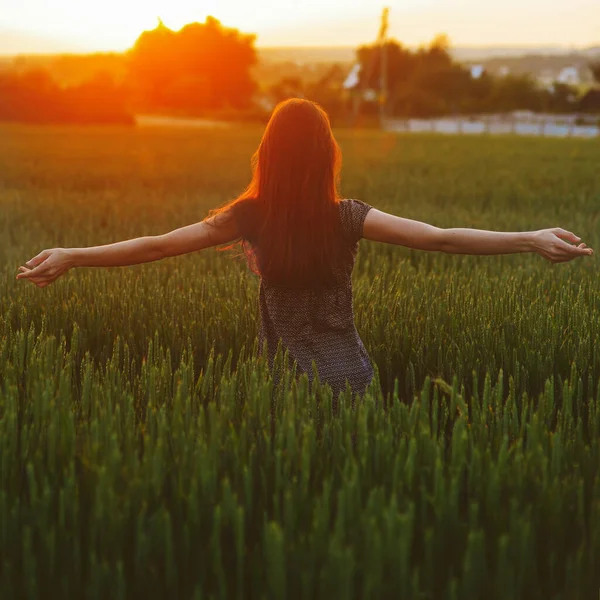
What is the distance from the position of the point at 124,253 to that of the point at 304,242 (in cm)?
55

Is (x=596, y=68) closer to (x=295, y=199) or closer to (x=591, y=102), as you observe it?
(x=591, y=102)

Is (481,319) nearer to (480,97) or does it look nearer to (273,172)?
(273,172)

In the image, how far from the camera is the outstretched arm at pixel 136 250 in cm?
253

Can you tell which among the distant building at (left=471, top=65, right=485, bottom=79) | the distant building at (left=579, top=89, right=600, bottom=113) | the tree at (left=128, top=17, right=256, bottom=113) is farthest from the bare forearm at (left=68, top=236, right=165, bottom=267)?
the tree at (left=128, top=17, right=256, bottom=113)

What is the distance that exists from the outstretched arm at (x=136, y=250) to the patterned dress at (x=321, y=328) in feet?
0.92

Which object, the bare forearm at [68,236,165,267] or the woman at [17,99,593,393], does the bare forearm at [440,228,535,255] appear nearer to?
the woman at [17,99,593,393]

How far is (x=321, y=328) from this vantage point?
9.16 feet

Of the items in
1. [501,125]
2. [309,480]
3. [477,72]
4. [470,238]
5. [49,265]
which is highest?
[477,72]

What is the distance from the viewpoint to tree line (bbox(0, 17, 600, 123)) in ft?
155

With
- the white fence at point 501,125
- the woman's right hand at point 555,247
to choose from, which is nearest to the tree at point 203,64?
the white fence at point 501,125

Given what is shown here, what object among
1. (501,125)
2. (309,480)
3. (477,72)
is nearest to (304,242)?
(309,480)

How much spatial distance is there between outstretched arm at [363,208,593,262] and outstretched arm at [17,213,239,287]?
468 mm

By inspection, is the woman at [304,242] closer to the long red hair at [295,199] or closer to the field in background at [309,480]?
the long red hair at [295,199]

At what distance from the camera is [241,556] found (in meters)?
1.53
